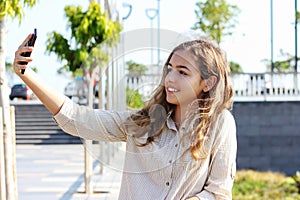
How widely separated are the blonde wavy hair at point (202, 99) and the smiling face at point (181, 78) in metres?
0.02

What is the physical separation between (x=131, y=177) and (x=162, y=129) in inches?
5.6

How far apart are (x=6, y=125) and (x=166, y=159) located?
7.52 feet

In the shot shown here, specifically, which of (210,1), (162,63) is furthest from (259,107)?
(162,63)

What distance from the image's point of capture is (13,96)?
94.2ft

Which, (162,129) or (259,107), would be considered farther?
(259,107)

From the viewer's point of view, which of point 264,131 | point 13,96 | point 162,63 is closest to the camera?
point 162,63

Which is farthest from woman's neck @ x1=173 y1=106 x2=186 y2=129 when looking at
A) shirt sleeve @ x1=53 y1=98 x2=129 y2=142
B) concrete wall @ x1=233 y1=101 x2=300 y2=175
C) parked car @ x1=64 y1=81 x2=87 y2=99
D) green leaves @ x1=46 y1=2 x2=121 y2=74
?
concrete wall @ x1=233 y1=101 x2=300 y2=175

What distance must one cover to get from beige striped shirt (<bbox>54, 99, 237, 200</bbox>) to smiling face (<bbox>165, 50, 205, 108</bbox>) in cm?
7

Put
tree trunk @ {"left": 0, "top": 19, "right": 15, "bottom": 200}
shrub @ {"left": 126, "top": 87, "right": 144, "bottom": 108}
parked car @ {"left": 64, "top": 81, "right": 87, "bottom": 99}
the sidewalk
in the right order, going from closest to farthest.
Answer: shrub @ {"left": 126, "top": 87, "right": 144, "bottom": 108}, tree trunk @ {"left": 0, "top": 19, "right": 15, "bottom": 200}, parked car @ {"left": 64, "top": 81, "right": 87, "bottom": 99}, the sidewalk

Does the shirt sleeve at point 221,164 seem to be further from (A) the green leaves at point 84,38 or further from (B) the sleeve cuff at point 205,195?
(A) the green leaves at point 84,38

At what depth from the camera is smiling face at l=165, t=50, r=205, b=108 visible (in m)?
1.62

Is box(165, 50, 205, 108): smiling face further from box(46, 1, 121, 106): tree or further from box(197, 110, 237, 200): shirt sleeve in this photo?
box(46, 1, 121, 106): tree

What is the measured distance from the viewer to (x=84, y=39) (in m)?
6.96

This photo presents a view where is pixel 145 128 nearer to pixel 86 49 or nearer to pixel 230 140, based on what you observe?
pixel 230 140
